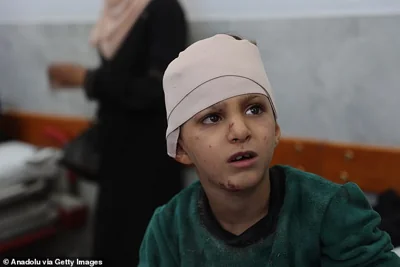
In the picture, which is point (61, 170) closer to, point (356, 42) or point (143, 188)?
point (143, 188)

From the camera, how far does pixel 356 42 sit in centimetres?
117

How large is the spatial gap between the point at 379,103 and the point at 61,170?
118cm

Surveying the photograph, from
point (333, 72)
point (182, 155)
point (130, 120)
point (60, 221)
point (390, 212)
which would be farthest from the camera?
point (60, 221)

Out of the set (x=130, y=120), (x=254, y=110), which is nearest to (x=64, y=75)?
(x=130, y=120)

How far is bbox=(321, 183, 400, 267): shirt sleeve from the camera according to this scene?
1.96 feet

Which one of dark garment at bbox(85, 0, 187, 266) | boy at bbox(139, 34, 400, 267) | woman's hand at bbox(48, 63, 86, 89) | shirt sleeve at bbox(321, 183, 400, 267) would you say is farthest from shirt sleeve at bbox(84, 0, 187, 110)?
shirt sleeve at bbox(321, 183, 400, 267)

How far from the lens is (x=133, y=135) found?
1368mm

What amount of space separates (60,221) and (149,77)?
793 mm

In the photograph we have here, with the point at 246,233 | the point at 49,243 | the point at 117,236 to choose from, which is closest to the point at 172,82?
the point at 246,233

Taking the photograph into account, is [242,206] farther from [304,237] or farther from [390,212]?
[390,212]

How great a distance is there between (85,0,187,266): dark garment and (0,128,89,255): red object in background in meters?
0.29

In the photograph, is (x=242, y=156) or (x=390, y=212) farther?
(x=390, y=212)

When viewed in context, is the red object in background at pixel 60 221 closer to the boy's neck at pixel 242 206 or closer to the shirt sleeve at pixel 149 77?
the shirt sleeve at pixel 149 77

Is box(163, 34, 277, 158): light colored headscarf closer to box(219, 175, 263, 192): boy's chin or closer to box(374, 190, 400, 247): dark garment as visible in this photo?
box(219, 175, 263, 192): boy's chin
